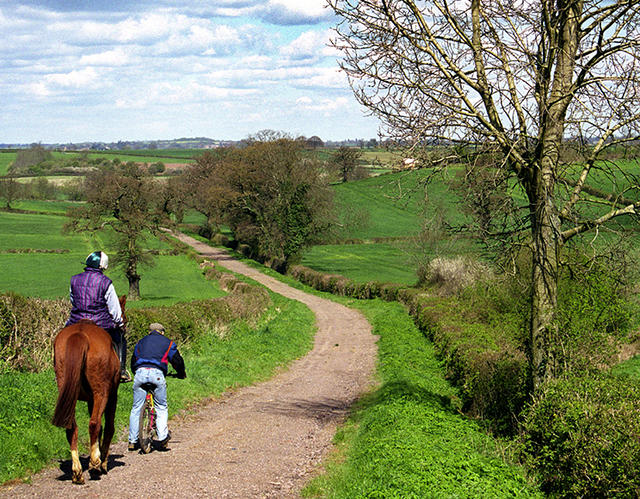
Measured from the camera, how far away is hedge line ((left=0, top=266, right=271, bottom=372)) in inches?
534

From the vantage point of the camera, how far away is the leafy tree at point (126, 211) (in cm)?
3844

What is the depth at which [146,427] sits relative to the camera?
31.4 ft

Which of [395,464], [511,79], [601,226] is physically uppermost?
[511,79]

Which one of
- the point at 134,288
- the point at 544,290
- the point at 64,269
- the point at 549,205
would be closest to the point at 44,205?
the point at 64,269

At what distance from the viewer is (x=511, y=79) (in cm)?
1027

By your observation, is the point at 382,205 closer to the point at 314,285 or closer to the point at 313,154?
the point at 313,154

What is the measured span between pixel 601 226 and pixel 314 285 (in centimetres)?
4195

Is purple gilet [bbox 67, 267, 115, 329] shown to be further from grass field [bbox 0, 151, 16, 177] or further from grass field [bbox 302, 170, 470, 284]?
grass field [bbox 0, 151, 16, 177]

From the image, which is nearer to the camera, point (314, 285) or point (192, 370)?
point (192, 370)

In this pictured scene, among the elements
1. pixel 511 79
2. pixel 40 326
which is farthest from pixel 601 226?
pixel 40 326

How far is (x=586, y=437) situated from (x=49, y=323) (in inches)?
465

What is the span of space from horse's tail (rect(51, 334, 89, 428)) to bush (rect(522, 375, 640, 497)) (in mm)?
6234

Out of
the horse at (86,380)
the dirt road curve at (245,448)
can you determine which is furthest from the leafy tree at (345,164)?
the horse at (86,380)

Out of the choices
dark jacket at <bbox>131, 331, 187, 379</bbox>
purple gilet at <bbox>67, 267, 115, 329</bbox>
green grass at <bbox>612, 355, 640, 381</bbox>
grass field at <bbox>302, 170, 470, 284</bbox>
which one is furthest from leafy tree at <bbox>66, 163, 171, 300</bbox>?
purple gilet at <bbox>67, 267, 115, 329</bbox>
